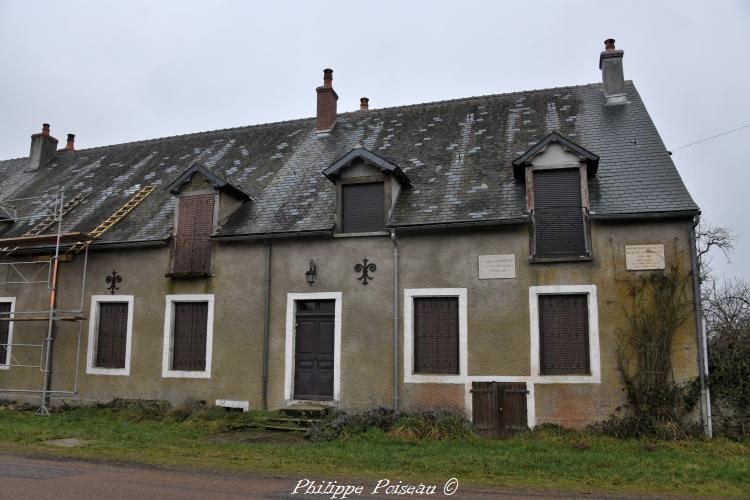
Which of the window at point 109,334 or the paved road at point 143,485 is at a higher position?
the window at point 109,334

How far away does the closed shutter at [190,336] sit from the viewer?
1442 centimetres

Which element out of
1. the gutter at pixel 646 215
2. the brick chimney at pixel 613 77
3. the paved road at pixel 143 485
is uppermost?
the brick chimney at pixel 613 77

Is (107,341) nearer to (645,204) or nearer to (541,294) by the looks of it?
(541,294)

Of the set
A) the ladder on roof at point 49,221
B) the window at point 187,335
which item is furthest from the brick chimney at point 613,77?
the ladder on roof at point 49,221

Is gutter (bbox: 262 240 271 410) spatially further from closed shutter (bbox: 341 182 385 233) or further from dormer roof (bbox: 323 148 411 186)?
dormer roof (bbox: 323 148 411 186)

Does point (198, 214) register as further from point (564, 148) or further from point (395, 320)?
point (564, 148)

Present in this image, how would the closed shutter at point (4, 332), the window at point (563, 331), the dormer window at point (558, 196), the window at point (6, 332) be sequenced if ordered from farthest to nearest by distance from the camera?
the closed shutter at point (4, 332)
the window at point (6, 332)
the dormer window at point (558, 196)
the window at point (563, 331)

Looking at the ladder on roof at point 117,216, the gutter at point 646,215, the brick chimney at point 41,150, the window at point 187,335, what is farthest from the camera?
the brick chimney at point 41,150

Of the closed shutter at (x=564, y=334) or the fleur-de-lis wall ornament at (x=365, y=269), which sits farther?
the fleur-de-lis wall ornament at (x=365, y=269)

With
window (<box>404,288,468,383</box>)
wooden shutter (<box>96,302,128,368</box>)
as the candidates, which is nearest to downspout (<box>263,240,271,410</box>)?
window (<box>404,288,468,383</box>)

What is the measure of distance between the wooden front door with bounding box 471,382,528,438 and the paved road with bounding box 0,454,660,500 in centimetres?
438

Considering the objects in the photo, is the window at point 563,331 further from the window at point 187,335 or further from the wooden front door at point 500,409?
the window at point 187,335

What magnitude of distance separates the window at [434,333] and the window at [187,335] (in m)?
4.76

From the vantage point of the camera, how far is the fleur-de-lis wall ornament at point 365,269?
43.6 ft
